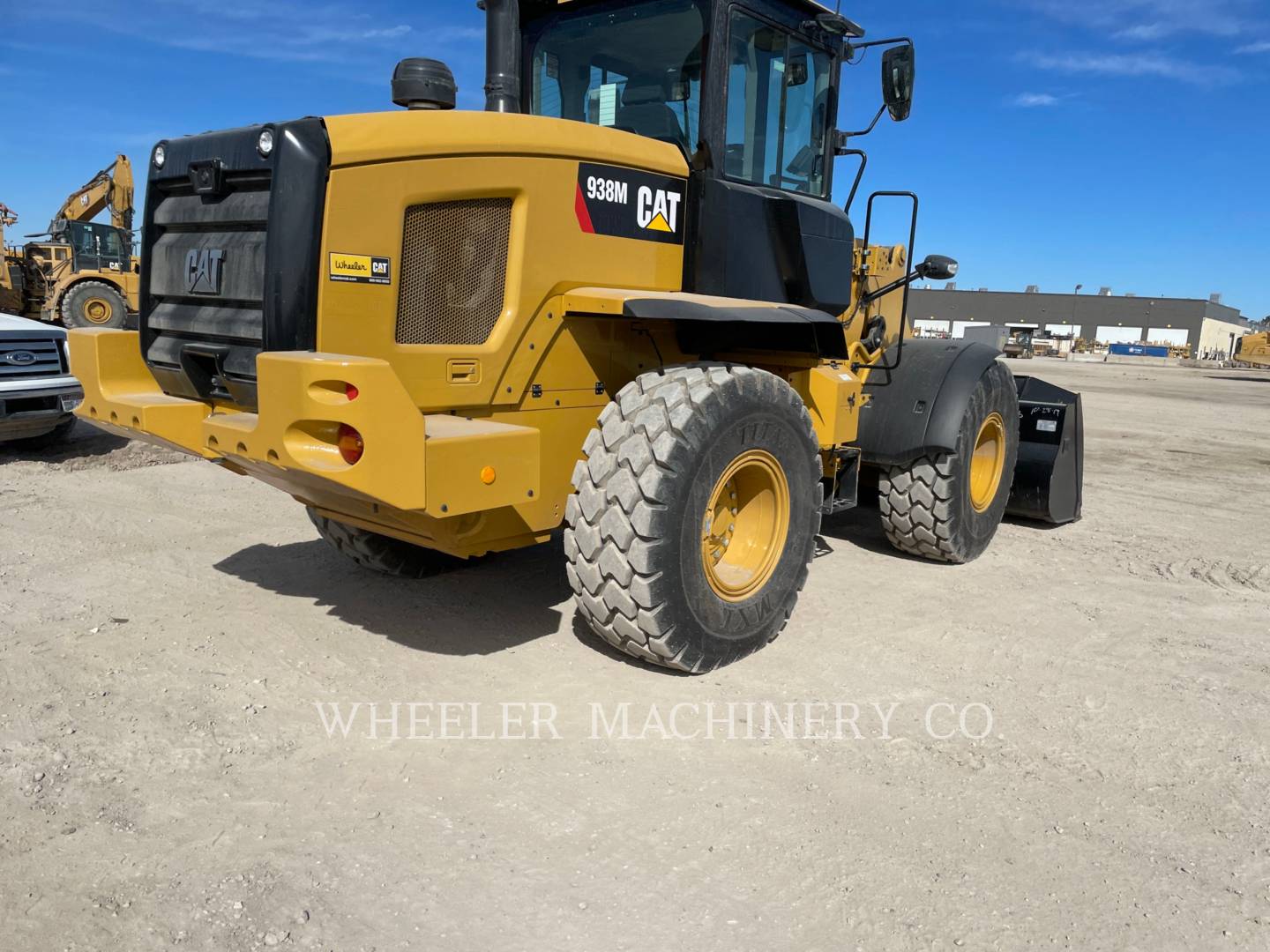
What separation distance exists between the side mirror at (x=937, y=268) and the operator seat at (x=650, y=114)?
5.71 ft

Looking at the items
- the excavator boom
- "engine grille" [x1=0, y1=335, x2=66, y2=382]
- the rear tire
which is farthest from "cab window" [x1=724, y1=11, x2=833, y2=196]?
the excavator boom

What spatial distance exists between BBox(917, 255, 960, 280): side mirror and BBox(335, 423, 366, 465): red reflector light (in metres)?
3.62

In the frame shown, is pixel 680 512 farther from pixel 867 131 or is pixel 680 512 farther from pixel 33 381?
pixel 33 381

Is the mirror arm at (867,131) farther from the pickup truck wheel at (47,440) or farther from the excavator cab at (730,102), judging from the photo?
the pickup truck wheel at (47,440)

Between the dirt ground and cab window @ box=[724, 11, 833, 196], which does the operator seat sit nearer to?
cab window @ box=[724, 11, 833, 196]

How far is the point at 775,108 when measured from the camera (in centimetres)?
489

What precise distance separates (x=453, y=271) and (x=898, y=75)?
271cm

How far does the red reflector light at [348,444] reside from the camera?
307 cm

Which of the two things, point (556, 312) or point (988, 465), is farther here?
point (988, 465)

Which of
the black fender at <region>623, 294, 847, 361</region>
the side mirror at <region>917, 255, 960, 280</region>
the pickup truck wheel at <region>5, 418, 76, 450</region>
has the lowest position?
the pickup truck wheel at <region>5, 418, 76, 450</region>

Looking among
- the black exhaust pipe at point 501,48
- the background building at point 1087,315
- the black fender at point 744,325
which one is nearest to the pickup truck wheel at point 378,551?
the black fender at point 744,325

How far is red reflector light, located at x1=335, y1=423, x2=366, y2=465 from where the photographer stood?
307 centimetres

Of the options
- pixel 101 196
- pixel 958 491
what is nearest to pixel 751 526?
pixel 958 491

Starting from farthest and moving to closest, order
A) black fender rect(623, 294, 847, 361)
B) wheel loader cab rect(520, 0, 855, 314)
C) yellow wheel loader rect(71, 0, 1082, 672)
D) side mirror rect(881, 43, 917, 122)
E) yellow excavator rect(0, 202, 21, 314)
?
1. yellow excavator rect(0, 202, 21, 314)
2. side mirror rect(881, 43, 917, 122)
3. wheel loader cab rect(520, 0, 855, 314)
4. black fender rect(623, 294, 847, 361)
5. yellow wheel loader rect(71, 0, 1082, 672)
